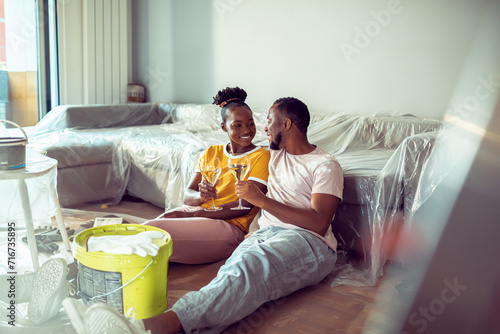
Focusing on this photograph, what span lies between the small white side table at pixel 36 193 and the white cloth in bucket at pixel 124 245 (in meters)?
0.42

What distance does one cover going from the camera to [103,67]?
455 centimetres

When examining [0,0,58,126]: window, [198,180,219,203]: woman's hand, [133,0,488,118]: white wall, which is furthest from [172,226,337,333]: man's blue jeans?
[0,0,58,126]: window

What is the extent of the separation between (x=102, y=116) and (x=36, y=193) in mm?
1887

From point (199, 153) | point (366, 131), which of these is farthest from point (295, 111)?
point (366, 131)

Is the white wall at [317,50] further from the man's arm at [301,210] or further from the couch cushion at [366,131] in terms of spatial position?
the man's arm at [301,210]

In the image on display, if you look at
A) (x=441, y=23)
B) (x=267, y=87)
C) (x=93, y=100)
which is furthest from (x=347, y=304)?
(x=93, y=100)

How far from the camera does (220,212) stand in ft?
6.19

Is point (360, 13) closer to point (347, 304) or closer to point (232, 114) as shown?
point (232, 114)

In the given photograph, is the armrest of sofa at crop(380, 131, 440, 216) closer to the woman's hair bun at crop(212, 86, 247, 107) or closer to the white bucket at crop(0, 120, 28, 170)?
the woman's hair bun at crop(212, 86, 247, 107)

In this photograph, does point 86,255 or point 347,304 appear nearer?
point 86,255

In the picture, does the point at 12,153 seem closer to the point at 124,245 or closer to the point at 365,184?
the point at 124,245

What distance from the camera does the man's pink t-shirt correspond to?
5.50 ft

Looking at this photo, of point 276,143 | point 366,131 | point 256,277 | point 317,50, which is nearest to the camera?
point 256,277

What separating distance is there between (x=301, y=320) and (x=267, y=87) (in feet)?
7.93
